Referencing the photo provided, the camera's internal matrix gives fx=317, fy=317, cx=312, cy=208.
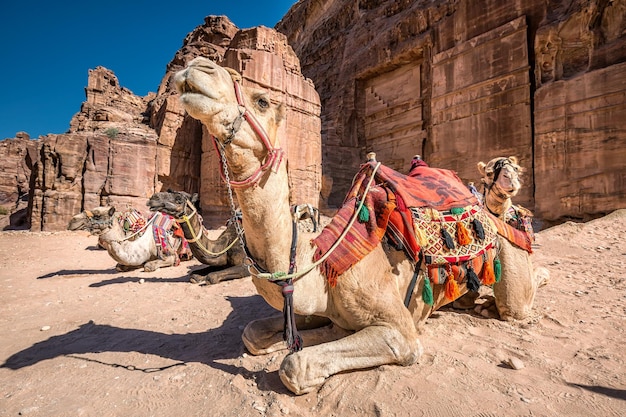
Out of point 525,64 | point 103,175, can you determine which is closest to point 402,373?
point 525,64

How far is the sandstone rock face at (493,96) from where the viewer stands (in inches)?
340

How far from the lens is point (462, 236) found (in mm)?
2389

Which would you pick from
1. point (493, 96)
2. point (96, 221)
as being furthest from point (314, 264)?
point (493, 96)

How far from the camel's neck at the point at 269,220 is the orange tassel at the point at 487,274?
64.0 inches

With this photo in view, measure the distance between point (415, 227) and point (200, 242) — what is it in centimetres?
386

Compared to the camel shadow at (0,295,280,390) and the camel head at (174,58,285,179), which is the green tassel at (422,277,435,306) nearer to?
the camel shadow at (0,295,280,390)

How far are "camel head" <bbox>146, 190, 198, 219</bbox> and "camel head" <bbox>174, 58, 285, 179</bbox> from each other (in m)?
3.22

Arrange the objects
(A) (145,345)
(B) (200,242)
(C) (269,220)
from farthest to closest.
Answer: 1. (B) (200,242)
2. (A) (145,345)
3. (C) (269,220)

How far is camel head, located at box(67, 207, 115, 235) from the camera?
19.5 feet

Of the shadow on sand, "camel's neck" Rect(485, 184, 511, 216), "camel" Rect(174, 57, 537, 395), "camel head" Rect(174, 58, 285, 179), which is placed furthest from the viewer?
"camel's neck" Rect(485, 184, 511, 216)

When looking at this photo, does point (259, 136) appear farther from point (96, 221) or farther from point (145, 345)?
point (96, 221)

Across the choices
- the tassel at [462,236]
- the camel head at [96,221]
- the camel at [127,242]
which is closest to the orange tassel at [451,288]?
the tassel at [462,236]

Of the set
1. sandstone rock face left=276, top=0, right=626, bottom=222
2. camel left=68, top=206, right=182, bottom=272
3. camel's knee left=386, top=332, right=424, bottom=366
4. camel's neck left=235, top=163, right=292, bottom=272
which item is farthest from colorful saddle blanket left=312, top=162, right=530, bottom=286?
sandstone rock face left=276, top=0, right=626, bottom=222

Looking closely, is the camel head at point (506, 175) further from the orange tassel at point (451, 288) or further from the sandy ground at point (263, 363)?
the orange tassel at point (451, 288)
